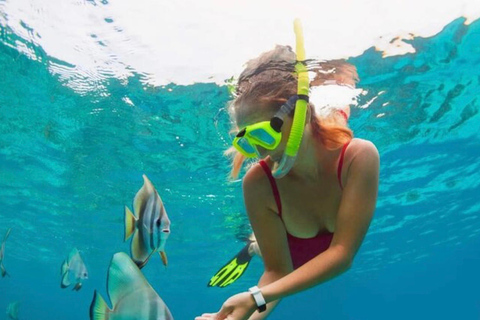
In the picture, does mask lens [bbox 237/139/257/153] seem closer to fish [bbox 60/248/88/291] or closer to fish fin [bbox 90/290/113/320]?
fish fin [bbox 90/290/113/320]

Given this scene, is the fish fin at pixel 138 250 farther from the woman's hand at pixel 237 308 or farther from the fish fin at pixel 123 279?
the woman's hand at pixel 237 308

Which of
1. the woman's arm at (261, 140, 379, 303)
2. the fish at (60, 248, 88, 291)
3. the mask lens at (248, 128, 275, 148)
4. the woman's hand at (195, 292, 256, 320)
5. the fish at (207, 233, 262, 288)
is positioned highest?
the mask lens at (248, 128, 275, 148)

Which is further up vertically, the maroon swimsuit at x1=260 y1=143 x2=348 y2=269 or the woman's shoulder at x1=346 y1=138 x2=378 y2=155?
the woman's shoulder at x1=346 y1=138 x2=378 y2=155

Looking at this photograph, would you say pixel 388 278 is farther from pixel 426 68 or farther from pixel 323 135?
pixel 323 135

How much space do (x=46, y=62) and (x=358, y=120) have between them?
10.8m

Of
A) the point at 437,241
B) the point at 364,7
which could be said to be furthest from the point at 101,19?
the point at 437,241

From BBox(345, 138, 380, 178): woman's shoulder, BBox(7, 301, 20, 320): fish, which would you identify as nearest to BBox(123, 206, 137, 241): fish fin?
BBox(345, 138, 380, 178): woman's shoulder

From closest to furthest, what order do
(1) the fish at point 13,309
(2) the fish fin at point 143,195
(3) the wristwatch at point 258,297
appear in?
(2) the fish fin at point 143,195 < (3) the wristwatch at point 258,297 < (1) the fish at point 13,309

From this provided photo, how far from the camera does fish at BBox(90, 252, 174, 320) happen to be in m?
1.85

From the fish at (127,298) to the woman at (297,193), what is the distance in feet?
2.55

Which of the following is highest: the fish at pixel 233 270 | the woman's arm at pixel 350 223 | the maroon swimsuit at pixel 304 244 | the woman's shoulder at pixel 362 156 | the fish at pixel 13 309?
the woman's shoulder at pixel 362 156

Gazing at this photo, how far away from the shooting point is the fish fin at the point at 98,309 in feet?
6.10

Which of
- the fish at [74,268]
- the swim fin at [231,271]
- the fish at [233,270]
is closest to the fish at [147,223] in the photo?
the fish at [233,270]

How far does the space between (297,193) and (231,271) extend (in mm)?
2813
